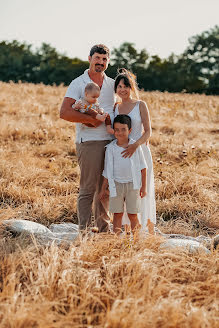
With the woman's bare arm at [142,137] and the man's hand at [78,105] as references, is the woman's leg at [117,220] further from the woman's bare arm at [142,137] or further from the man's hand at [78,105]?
the man's hand at [78,105]

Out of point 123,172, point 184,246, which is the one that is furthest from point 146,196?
point 184,246

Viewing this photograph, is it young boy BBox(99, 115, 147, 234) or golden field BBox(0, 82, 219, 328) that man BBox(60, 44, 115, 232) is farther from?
golden field BBox(0, 82, 219, 328)

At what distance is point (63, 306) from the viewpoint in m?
2.56

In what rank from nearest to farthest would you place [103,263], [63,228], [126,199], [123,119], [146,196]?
[103,263]
[123,119]
[126,199]
[146,196]
[63,228]

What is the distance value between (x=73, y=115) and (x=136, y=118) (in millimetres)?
642

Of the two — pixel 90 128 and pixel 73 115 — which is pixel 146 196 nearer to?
pixel 90 128

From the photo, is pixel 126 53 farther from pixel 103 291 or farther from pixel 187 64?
pixel 103 291

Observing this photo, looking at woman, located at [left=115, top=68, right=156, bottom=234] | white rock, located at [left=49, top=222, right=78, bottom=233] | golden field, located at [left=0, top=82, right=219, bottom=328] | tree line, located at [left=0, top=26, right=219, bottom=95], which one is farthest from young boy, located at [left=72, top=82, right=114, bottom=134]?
tree line, located at [left=0, top=26, right=219, bottom=95]

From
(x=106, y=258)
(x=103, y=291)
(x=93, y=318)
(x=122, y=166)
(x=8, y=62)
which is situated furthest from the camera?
(x=8, y=62)

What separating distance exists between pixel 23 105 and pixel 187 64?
119 feet

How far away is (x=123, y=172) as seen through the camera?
3.77m

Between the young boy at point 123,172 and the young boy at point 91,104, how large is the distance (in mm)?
171

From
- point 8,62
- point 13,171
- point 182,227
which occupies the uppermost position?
point 8,62

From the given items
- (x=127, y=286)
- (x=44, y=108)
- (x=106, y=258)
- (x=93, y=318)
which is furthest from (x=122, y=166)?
(x=44, y=108)
